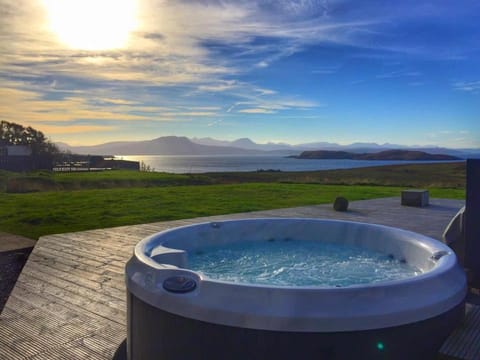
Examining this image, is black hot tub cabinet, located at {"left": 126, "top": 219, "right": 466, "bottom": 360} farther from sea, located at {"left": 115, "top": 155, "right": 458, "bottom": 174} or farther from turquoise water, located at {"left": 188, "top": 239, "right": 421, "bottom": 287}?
sea, located at {"left": 115, "top": 155, "right": 458, "bottom": 174}

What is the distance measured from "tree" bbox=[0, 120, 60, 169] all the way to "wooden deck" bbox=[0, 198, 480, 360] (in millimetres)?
20736

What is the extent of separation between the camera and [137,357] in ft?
6.61

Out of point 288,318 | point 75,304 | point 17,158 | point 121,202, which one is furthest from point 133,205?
point 17,158

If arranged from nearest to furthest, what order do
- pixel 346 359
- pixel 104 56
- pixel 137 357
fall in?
pixel 346 359 → pixel 137 357 → pixel 104 56

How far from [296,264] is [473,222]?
1.49 metres

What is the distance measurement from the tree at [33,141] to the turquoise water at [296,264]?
22.8m

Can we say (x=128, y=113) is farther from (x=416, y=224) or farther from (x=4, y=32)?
(x=416, y=224)

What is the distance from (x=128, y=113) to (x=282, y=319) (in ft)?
46.2

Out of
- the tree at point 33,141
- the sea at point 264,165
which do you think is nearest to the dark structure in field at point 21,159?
the tree at point 33,141

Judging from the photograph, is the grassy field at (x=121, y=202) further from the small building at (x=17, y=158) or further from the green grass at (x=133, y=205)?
the small building at (x=17, y=158)

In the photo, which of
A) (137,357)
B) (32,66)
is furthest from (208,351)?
(32,66)

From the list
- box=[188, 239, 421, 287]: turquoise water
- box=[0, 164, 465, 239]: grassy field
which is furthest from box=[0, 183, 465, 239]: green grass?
box=[188, 239, 421, 287]: turquoise water

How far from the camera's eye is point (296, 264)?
12.0 feet

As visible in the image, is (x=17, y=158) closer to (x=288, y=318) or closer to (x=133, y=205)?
(x=133, y=205)
